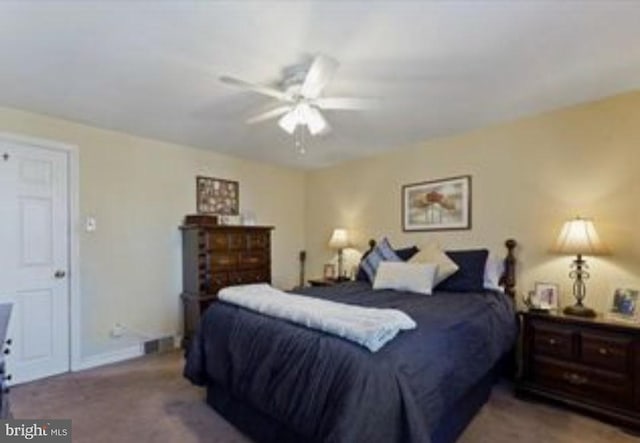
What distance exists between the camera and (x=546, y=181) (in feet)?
10.8

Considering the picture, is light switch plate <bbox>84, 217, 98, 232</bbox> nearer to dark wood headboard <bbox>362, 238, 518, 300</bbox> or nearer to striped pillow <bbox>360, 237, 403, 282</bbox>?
striped pillow <bbox>360, 237, 403, 282</bbox>

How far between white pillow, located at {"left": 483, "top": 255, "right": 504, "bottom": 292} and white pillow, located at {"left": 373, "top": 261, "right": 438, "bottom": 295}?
1.54 ft

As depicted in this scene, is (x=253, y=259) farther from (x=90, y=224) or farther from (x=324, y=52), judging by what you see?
(x=324, y=52)

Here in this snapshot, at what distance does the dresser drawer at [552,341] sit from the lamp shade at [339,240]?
95.1 inches

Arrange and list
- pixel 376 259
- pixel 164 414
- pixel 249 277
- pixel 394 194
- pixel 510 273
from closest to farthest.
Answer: pixel 164 414 → pixel 510 273 → pixel 376 259 → pixel 249 277 → pixel 394 194

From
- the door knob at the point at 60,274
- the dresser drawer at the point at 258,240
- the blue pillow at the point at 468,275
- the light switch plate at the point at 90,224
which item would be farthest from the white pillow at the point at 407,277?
the door knob at the point at 60,274

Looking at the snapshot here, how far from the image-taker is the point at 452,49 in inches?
88.1

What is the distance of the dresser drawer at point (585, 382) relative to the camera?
2.51m

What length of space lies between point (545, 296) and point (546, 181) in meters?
1.00

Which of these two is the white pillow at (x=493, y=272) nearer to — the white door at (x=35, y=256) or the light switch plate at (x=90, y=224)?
the light switch plate at (x=90, y=224)

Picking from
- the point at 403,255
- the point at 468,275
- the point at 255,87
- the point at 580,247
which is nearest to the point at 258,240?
the point at 403,255

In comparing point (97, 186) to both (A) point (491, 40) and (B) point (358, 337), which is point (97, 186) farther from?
(A) point (491, 40)

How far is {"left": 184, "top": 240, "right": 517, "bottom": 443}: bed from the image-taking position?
1.66 meters

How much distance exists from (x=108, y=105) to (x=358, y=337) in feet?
9.23
